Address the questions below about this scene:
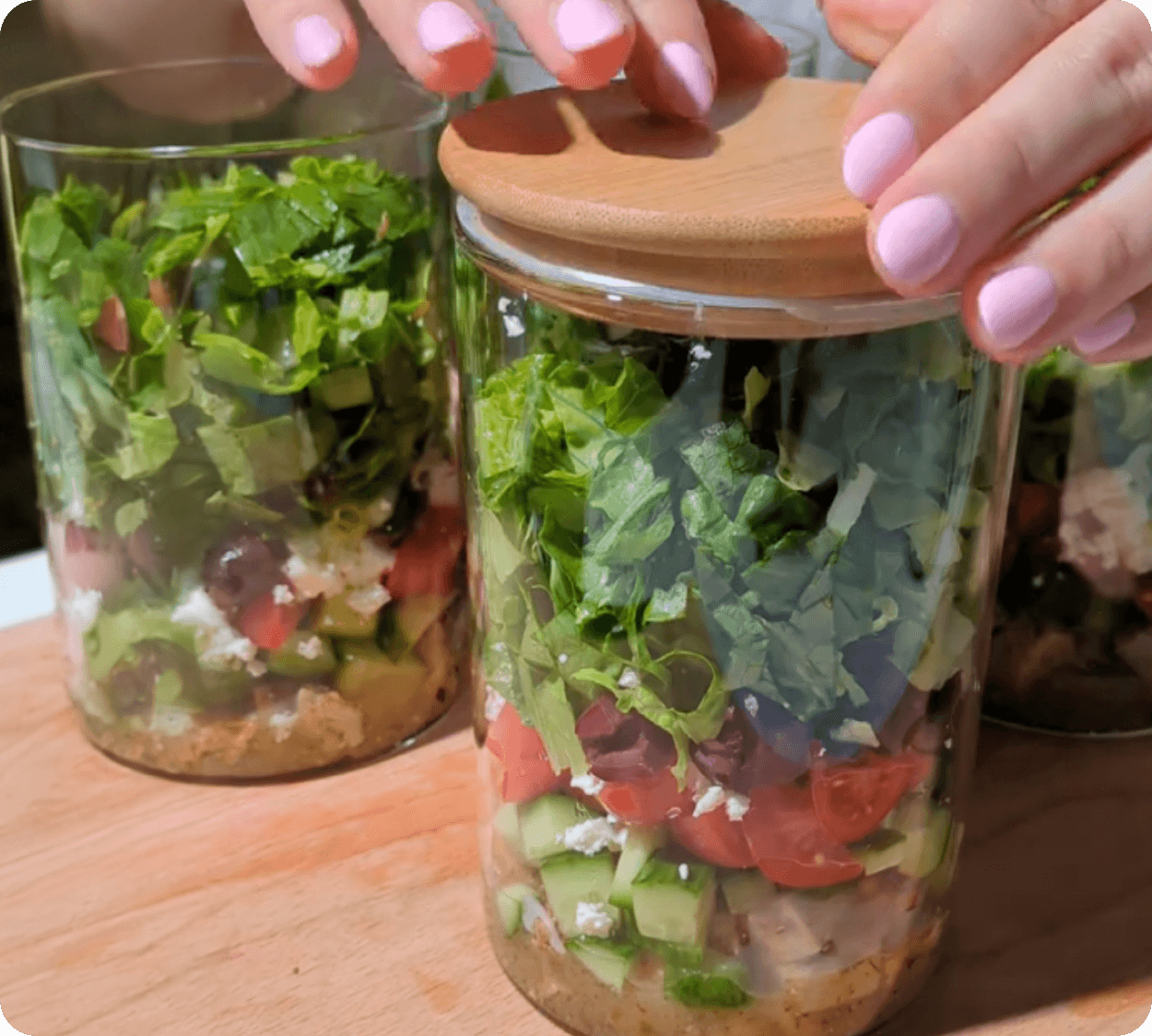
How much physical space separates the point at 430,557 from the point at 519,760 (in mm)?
187

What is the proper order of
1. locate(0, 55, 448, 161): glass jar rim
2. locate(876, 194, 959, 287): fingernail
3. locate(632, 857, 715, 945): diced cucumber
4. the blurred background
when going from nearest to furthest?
locate(876, 194, 959, 287): fingernail < locate(632, 857, 715, 945): diced cucumber < locate(0, 55, 448, 161): glass jar rim < the blurred background

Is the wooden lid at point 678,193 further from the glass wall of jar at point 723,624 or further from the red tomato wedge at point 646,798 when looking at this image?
the red tomato wedge at point 646,798

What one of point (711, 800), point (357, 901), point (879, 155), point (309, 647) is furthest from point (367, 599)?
point (879, 155)

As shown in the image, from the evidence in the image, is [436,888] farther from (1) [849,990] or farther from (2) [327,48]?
(2) [327,48]

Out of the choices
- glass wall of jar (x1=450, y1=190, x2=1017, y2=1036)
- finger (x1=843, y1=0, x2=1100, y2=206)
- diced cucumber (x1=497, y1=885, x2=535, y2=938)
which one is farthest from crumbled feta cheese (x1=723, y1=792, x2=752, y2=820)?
finger (x1=843, y1=0, x2=1100, y2=206)

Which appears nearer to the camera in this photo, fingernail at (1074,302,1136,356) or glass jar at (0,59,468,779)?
fingernail at (1074,302,1136,356)

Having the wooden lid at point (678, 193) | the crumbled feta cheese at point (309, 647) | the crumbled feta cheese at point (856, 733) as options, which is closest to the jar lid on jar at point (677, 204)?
the wooden lid at point (678, 193)

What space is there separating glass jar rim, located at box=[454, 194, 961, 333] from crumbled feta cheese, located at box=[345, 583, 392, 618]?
0.81 feet

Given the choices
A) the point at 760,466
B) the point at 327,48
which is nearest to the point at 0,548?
the point at 327,48

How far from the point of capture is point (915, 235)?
1.28 ft

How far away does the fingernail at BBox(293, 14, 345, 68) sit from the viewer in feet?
1.70

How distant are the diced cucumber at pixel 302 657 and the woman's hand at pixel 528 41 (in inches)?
10.3

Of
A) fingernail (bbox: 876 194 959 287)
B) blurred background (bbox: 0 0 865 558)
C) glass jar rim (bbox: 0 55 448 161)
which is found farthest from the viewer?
blurred background (bbox: 0 0 865 558)

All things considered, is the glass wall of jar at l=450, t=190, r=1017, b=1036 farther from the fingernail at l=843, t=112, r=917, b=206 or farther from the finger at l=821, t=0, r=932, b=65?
the finger at l=821, t=0, r=932, b=65
